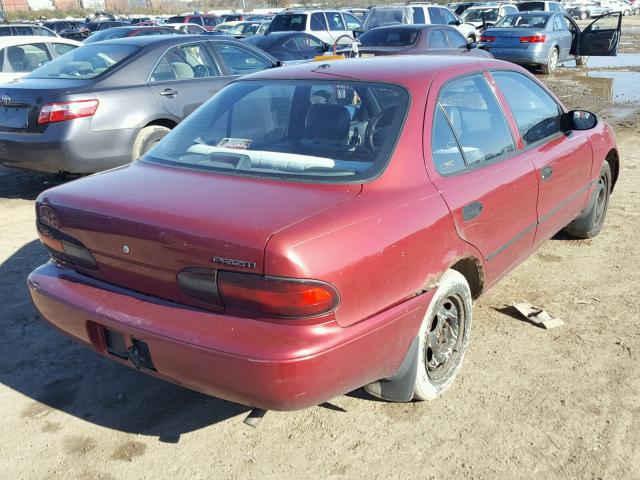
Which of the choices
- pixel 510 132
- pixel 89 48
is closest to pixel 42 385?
pixel 510 132

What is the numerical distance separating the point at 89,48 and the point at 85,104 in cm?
126

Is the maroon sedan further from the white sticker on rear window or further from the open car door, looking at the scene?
the open car door

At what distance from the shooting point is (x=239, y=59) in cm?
785

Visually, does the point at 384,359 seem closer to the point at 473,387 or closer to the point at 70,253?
the point at 473,387

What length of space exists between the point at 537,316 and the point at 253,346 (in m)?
2.26

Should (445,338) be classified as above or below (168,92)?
below

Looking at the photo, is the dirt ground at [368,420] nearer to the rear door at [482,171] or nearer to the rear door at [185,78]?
the rear door at [482,171]

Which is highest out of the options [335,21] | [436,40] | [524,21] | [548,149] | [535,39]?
[548,149]

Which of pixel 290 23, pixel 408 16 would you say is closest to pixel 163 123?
pixel 408 16

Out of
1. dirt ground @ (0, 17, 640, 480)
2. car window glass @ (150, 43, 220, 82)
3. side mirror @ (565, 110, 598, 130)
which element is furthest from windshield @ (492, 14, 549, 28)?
dirt ground @ (0, 17, 640, 480)

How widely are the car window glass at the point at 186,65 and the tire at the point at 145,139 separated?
55 cm

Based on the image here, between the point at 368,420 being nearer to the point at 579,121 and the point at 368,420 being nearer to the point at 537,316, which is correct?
the point at 537,316

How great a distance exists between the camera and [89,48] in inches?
280

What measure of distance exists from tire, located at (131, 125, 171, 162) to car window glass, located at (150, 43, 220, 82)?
0.55 meters
